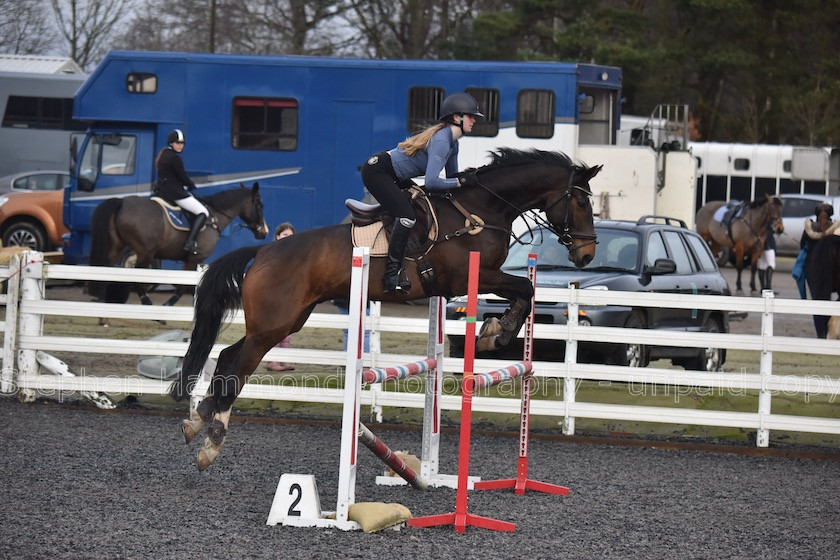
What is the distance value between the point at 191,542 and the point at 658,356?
7.63m

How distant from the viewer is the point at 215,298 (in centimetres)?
840

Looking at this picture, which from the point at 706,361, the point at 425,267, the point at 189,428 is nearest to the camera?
the point at 189,428

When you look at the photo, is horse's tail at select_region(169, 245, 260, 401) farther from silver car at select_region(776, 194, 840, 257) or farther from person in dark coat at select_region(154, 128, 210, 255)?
silver car at select_region(776, 194, 840, 257)

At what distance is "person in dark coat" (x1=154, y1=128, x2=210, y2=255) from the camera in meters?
16.8

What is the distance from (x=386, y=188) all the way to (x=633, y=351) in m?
4.84

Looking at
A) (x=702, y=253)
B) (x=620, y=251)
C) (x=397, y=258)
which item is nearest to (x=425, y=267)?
(x=397, y=258)

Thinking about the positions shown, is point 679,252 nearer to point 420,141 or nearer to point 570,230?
point 570,230

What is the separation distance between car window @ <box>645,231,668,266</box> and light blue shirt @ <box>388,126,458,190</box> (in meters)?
4.75

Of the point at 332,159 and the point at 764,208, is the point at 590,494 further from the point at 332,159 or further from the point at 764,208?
the point at 764,208

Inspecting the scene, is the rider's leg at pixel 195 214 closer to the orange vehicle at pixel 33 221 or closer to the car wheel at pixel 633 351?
the car wheel at pixel 633 351

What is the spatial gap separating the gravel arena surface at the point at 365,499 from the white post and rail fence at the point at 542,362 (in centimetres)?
37

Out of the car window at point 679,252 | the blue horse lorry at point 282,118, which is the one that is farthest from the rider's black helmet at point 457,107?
the blue horse lorry at point 282,118

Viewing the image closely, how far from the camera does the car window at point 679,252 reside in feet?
43.1

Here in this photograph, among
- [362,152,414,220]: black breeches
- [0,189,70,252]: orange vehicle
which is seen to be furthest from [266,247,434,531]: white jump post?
[0,189,70,252]: orange vehicle
